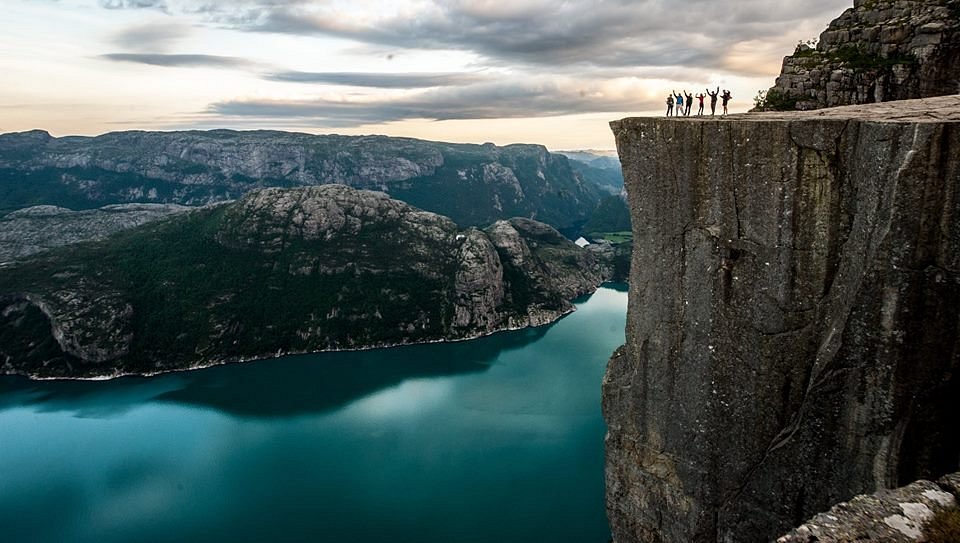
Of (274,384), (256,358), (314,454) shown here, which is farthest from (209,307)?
(314,454)

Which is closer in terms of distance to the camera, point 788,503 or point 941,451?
point 941,451

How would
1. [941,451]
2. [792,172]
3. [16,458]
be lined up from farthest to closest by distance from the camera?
[16,458] → [792,172] → [941,451]

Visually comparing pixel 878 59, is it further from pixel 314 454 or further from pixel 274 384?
pixel 274 384

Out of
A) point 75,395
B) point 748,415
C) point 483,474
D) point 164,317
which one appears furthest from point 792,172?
point 164,317

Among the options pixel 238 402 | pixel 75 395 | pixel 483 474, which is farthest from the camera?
pixel 75 395

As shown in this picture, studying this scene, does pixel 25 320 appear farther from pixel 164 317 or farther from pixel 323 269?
pixel 323 269
